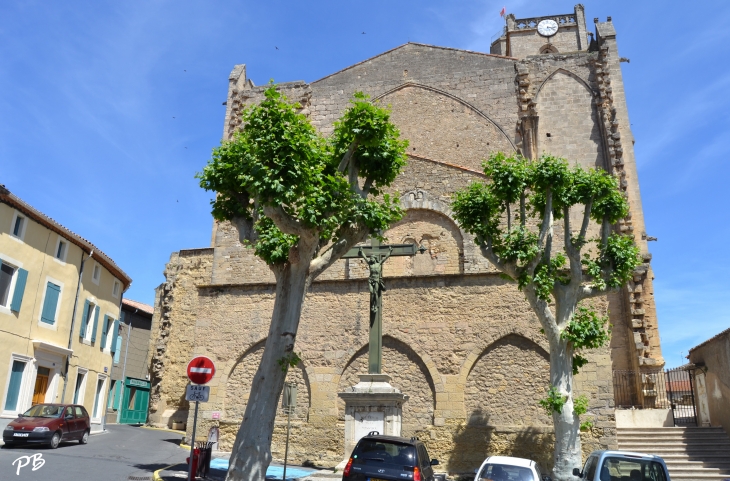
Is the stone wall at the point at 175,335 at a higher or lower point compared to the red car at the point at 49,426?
higher

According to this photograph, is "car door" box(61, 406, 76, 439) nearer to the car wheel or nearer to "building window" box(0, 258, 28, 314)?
the car wheel

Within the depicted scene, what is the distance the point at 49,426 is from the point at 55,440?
1.37 feet

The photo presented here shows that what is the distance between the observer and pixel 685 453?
14.7 metres

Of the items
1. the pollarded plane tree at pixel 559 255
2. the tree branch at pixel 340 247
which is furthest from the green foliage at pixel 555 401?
the tree branch at pixel 340 247

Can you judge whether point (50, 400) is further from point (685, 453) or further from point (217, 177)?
→ point (685, 453)

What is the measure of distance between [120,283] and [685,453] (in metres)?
21.2

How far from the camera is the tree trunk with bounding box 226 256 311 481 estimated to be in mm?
8812

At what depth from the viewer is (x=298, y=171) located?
32.6 feet

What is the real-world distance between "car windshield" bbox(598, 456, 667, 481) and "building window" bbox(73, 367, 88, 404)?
18.4 m

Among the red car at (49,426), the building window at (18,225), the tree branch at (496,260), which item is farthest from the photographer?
the building window at (18,225)

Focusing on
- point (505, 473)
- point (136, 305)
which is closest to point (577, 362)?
point (505, 473)

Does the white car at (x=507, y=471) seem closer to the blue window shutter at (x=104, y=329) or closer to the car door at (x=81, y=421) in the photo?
the car door at (x=81, y=421)

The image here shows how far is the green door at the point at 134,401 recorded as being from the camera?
96.0 ft

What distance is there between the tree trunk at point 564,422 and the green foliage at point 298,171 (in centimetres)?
459
